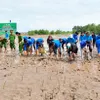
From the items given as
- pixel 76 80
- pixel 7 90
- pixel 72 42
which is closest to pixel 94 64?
pixel 72 42

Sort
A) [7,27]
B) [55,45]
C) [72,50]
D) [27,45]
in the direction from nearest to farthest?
[72,50]
[55,45]
[27,45]
[7,27]

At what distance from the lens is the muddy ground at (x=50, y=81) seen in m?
8.79

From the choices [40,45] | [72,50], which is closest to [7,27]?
[40,45]

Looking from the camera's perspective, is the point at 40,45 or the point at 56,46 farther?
the point at 40,45

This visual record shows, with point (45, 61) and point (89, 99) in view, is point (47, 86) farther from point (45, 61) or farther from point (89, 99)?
point (45, 61)

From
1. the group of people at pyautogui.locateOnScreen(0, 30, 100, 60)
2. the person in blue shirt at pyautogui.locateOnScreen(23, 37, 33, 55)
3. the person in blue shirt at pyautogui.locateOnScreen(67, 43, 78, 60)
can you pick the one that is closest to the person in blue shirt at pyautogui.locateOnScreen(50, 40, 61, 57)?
the group of people at pyautogui.locateOnScreen(0, 30, 100, 60)

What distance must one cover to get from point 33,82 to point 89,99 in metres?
2.32

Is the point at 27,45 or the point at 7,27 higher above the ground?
the point at 7,27

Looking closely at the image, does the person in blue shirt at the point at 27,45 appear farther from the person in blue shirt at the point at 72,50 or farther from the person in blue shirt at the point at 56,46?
the person in blue shirt at the point at 72,50

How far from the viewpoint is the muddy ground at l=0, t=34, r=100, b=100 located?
879 centimetres

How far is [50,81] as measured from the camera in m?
10.5

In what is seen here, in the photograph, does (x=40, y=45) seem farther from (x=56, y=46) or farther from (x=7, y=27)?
(x=7, y=27)

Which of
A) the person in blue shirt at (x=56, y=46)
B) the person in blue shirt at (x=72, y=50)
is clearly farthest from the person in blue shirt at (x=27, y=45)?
the person in blue shirt at (x=72, y=50)

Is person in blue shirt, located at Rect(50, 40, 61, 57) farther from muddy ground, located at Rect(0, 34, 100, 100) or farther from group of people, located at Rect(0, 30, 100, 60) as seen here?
muddy ground, located at Rect(0, 34, 100, 100)
